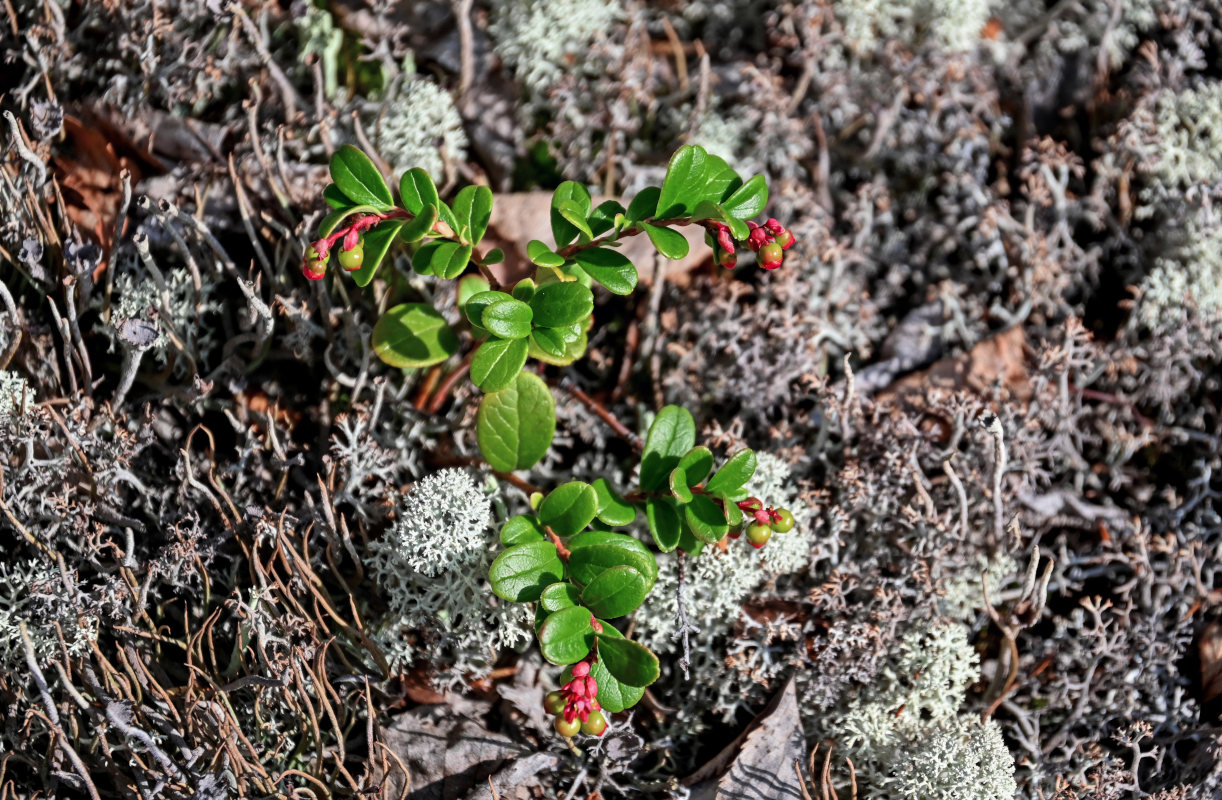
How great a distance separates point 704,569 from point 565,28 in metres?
1.96

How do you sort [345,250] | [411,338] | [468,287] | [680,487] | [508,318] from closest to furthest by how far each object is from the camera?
[345,250] < [508,318] < [680,487] < [411,338] < [468,287]

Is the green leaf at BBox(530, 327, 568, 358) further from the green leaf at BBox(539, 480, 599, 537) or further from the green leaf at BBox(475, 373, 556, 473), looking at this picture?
the green leaf at BBox(539, 480, 599, 537)

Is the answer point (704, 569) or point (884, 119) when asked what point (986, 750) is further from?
point (884, 119)

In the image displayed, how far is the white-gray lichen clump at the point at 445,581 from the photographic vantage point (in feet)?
8.12

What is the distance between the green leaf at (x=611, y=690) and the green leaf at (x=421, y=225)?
1.04 meters

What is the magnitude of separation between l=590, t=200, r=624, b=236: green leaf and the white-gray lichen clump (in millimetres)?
771

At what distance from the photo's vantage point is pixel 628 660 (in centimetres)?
214

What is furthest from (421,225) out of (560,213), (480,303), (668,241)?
(668,241)

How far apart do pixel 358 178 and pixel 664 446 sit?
41.5 inches

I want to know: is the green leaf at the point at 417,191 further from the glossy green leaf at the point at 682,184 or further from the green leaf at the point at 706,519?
the green leaf at the point at 706,519

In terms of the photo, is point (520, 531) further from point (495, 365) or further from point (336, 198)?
point (336, 198)

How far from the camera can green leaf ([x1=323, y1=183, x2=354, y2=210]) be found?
90.2 inches

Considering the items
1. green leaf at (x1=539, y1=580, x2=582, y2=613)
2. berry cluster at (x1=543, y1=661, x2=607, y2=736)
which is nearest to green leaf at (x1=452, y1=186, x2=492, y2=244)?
green leaf at (x1=539, y1=580, x2=582, y2=613)

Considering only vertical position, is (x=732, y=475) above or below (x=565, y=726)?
above
